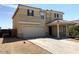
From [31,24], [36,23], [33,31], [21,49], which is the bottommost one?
[21,49]

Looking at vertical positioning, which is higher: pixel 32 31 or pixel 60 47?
pixel 32 31

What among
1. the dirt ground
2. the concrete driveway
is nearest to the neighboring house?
the concrete driveway

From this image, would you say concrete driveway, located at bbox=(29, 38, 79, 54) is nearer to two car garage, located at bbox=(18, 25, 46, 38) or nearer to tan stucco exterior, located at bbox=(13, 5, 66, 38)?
two car garage, located at bbox=(18, 25, 46, 38)

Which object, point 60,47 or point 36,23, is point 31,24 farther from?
point 60,47

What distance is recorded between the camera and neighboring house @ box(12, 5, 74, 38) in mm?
20422

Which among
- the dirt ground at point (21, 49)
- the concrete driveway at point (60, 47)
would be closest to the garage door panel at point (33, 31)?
the concrete driveway at point (60, 47)

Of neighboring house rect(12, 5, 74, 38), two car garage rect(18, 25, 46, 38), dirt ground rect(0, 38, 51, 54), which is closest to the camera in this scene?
dirt ground rect(0, 38, 51, 54)

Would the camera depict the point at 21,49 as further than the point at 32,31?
No

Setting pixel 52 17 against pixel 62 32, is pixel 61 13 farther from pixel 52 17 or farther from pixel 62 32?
pixel 62 32

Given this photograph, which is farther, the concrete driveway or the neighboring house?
the neighboring house

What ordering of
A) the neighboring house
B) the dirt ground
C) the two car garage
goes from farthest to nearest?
the neighboring house → the two car garage → the dirt ground

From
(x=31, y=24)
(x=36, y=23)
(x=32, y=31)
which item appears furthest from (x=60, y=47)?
(x=36, y=23)

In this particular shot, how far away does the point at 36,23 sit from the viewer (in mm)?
21625
